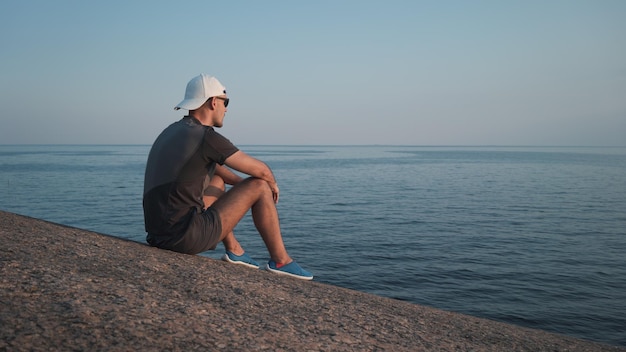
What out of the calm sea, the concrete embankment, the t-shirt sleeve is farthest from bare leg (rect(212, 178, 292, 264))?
the calm sea

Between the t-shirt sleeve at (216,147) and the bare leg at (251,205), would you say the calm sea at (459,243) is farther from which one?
the t-shirt sleeve at (216,147)

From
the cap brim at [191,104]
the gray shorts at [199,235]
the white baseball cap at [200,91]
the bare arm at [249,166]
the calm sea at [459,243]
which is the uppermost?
the white baseball cap at [200,91]

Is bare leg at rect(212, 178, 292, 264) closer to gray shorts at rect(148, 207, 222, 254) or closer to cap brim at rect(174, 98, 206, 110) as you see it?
gray shorts at rect(148, 207, 222, 254)

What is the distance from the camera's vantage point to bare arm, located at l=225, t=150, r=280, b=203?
4855 mm

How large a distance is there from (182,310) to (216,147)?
1706 mm

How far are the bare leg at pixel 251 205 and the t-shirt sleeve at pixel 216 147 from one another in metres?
0.65

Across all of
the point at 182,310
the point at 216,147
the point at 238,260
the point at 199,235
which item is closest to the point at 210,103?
the point at 216,147

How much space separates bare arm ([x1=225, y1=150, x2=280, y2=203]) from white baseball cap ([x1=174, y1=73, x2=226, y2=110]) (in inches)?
27.6

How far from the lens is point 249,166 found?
500 cm

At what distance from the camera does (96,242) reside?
5621 millimetres

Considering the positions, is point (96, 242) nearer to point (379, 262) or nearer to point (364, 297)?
point (364, 297)

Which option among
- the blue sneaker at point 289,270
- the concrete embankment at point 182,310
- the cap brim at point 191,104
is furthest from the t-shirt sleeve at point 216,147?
the blue sneaker at point 289,270

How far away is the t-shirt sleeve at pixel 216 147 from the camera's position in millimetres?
4699

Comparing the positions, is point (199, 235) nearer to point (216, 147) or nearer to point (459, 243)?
point (216, 147)
